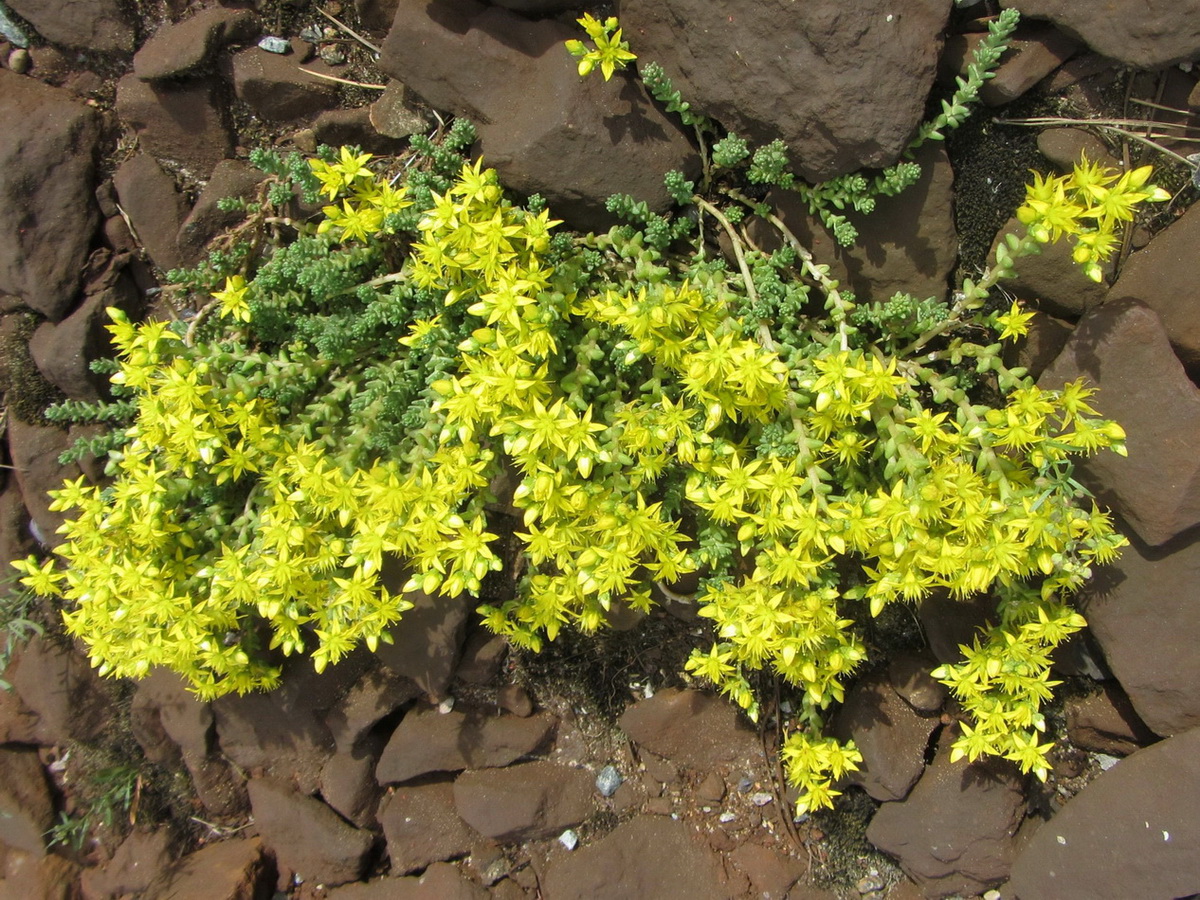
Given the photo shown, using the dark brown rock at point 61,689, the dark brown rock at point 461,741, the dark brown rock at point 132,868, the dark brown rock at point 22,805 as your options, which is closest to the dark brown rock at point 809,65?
the dark brown rock at point 461,741

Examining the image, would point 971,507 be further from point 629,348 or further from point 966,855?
point 966,855

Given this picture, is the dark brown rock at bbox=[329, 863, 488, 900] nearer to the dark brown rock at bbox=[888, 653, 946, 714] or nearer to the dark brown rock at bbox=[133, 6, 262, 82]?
the dark brown rock at bbox=[888, 653, 946, 714]

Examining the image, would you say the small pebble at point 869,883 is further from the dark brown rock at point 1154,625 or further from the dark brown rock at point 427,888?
the dark brown rock at point 427,888

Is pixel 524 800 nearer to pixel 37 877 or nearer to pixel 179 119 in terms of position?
pixel 37 877

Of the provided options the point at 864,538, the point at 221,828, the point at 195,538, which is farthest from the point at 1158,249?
the point at 221,828

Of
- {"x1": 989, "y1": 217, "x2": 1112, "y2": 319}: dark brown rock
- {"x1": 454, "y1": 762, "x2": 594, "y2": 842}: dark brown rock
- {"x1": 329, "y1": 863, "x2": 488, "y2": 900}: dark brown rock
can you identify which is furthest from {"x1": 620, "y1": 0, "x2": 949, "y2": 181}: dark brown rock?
{"x1": 329, "y1": 863, "x2": 488, "y2": 900}: dark brown rock

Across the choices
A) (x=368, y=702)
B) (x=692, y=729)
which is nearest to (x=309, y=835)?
(x=368, y=702)
